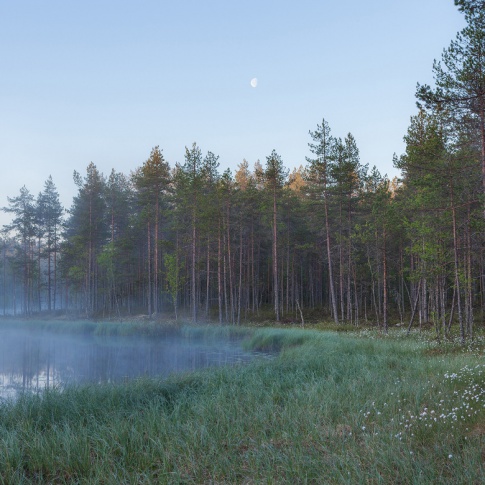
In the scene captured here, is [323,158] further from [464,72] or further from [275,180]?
[464,72]

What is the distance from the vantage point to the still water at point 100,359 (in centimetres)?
1491

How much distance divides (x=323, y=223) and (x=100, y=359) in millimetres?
25363

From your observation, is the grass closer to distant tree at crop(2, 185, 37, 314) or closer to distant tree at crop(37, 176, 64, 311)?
distant tree at crop(37, 176, 64, 311)

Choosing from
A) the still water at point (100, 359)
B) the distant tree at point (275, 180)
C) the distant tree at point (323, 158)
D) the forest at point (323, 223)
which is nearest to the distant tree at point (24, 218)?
the forest at point (323, 223)

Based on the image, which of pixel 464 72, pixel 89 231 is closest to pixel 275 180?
pixel 464 72

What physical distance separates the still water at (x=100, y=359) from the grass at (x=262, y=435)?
4.22m

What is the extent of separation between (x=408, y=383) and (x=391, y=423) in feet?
8.68

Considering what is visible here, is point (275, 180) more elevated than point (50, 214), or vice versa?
point (50, 214)

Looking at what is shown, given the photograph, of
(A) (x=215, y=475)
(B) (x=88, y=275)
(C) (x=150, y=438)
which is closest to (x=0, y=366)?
(C) (x=150, y=438)

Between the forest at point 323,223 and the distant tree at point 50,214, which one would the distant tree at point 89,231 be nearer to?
the forest at point 323,223

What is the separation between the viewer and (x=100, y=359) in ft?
64.9

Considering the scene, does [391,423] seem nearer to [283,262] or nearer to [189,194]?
[189,194]

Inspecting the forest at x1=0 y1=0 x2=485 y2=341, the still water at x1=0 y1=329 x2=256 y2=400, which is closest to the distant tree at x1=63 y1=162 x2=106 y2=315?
the forest at x1=0 y1=0 x2=485 y2=341

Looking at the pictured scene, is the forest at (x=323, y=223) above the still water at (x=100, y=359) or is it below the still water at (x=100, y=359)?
above
